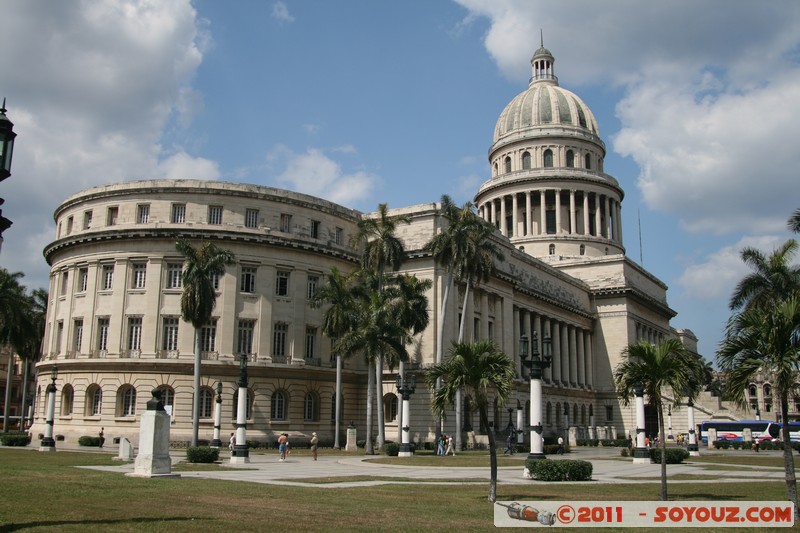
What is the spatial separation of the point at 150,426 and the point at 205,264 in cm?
2605

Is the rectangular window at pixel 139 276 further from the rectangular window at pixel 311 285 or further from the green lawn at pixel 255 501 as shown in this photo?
the green lawn at pixel 255 501

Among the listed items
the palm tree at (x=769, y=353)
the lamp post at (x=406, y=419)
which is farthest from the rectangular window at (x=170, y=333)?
the palm tree at (x=769, y=353)

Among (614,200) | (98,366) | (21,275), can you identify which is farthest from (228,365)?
(614,200)

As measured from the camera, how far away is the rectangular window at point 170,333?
186 feet

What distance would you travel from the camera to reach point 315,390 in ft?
199

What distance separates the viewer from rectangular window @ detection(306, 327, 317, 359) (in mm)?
61656

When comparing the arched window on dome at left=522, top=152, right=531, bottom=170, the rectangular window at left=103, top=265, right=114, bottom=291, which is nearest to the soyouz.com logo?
the rectangular window at left=103, top=265, right=114, bottom=291

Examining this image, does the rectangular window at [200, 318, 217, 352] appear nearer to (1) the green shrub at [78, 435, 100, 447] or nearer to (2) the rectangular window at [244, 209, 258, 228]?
(2) the rectangular window at [244, 209, 258, 228]

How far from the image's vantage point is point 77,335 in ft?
193

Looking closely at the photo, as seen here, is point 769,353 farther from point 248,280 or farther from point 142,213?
point 142,213

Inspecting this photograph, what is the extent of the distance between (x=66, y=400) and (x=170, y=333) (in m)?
9.68

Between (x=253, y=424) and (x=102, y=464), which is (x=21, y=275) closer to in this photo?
(x=253, y=424)

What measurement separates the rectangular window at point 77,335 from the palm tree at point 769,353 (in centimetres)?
5054

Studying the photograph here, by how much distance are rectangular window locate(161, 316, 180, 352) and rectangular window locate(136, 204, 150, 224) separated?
7.74 meters
